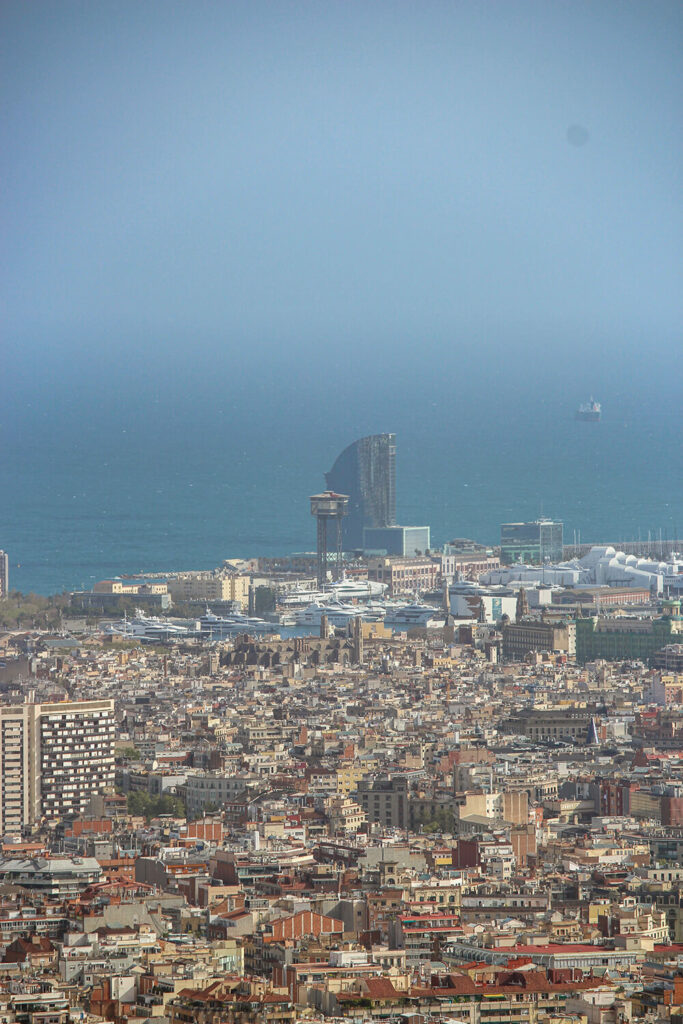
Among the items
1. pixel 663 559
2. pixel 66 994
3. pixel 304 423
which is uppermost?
pixel 304 423

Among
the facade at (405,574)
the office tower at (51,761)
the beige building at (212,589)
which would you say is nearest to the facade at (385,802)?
the office tower at (51,761)

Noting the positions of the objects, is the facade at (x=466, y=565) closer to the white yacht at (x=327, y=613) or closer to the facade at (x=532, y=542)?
the facade at (x=532, y=542)

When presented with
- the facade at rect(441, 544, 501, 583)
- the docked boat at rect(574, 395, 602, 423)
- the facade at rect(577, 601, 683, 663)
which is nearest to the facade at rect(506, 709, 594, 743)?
the facade at rect(577, 601, 683, 663)

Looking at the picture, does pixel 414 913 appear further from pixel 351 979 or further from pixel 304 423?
pixel 304 423

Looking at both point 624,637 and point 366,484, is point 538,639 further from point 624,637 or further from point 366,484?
point 366,484

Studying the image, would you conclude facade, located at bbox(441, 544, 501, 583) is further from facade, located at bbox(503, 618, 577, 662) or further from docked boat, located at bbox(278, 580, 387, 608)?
facade, located at bbox(503, 618, 577, 662)

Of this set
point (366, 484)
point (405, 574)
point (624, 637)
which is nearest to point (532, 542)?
point (405, 574)

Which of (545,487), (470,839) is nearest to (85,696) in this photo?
(470,839)
